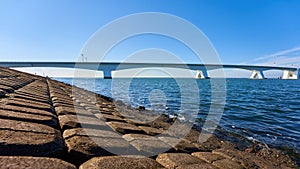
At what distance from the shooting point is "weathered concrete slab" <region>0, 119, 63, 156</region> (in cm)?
154

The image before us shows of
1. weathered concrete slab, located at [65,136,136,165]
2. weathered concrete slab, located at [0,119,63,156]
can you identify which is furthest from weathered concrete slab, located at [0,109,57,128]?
weathered concrete slab, located at [65,136,136,165]

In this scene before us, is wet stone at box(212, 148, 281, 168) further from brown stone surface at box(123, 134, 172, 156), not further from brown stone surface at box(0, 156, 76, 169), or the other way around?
brown stone surface at box(0, 156, 76, 169)

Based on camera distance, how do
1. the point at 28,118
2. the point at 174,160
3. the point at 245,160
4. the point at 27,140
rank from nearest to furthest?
the point at 27,140
the point at 174,160
the point at 28,118
the point at 245,160

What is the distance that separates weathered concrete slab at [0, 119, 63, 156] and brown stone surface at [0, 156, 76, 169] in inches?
4.5

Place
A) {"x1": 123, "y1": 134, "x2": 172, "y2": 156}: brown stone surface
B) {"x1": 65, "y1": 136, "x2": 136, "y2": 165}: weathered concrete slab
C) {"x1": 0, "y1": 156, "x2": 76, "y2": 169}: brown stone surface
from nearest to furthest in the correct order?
{"x1": 0, "y1": 156, "x2": 76, "y2": 169}: brown stone surface, {"x1": 65, "y1": 136, "x2": 136, "y2": 165}: weathered concrete slab, {"x1": 123, "y1": 134, "x2": 172, "y2": 156}: brown stone surface

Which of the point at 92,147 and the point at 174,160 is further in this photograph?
the point at 174,160

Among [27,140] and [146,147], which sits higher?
[27,140]

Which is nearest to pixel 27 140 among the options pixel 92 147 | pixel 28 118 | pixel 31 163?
pixel 31 163

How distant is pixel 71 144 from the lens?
1872 millimetres

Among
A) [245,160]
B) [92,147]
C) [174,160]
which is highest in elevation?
[92,147]

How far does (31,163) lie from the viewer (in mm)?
1382

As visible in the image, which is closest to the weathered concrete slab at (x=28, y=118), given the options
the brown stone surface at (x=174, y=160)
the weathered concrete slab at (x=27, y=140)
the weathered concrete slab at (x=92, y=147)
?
the weathered concrete slab at (x=27, y=140)

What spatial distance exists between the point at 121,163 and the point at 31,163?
0.68 metres

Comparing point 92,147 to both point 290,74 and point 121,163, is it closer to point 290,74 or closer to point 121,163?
point 121,163
